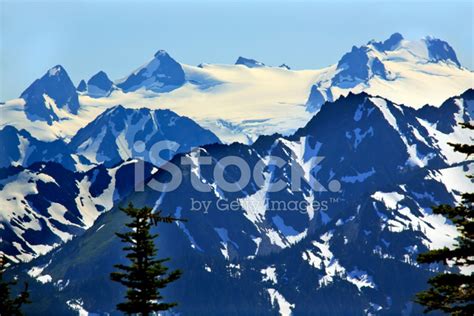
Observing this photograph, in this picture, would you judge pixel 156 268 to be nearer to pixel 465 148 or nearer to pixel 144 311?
pixel 144 311

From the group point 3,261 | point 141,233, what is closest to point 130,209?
point 141,233

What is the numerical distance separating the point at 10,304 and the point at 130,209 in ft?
40.9

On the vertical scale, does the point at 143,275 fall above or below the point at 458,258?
below

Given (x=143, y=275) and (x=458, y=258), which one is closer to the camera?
(x=458, y=258)

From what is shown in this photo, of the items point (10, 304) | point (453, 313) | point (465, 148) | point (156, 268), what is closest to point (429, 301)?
point (453, 313)

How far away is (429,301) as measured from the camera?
8381 centimetres

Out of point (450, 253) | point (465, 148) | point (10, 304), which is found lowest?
point (10, 304)

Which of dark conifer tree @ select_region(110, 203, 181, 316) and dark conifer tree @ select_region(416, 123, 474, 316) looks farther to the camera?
dark conifer tree @ select_region(110, 203, 181, 316)

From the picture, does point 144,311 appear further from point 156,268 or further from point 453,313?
point 453,313

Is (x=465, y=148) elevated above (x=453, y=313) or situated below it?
above

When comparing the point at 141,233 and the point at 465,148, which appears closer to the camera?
the point at 465,148

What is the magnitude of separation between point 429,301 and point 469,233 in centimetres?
522

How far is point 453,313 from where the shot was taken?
83.7m

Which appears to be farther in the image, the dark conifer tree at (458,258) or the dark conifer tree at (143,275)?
the dark conifer tree at (143,275)
